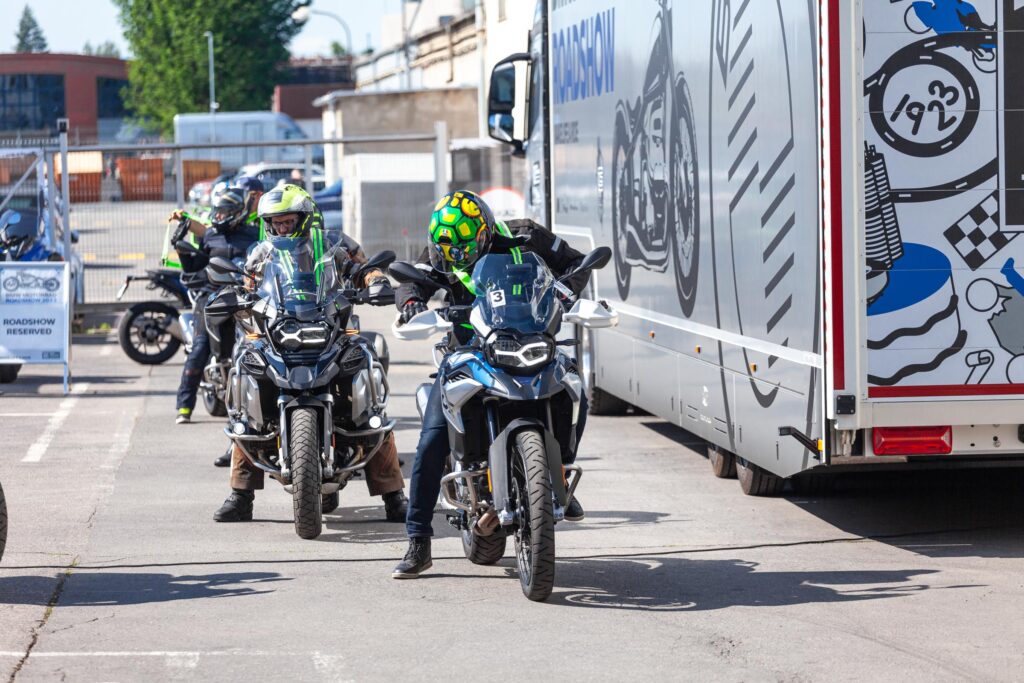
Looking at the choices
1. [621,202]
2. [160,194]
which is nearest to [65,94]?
[160,194]

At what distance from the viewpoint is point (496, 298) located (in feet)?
23.3

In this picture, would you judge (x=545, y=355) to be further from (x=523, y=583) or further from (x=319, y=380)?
(x=319, y=380)

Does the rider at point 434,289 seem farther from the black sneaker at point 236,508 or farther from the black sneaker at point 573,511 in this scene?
the black sneaker at point 236,508

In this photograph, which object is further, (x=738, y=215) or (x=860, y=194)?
(x=738, y=215)

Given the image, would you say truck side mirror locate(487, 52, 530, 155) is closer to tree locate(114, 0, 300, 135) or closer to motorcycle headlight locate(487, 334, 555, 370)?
motorcycle headlight locate(487, 334, 555, 370)

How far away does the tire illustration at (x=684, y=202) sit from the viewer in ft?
31.2

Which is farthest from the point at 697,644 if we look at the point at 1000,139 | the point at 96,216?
the point at 96,216

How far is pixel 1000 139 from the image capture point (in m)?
7.66

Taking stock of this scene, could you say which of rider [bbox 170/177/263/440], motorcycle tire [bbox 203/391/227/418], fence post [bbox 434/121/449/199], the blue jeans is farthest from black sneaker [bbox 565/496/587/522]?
fence post [bbox 434/121/449/199]

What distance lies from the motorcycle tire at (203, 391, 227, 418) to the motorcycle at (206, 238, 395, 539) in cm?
401

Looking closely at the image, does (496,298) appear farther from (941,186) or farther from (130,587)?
(941,186)

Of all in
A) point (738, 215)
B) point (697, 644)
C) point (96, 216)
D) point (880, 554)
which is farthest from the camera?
point (96, 216)

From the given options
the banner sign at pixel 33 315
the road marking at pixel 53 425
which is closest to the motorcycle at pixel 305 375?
the road marking at pixel 53 425

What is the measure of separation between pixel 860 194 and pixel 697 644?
2.31 meters
